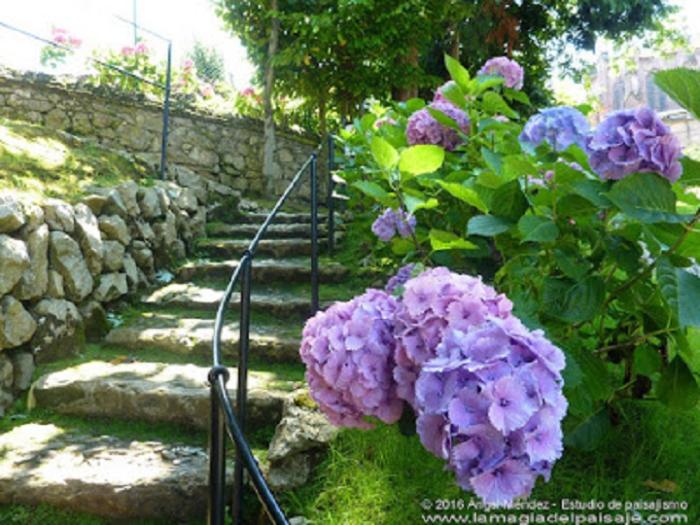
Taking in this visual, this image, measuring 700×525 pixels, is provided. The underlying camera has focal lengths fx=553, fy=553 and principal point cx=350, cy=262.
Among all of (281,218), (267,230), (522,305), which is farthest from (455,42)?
(522,305)

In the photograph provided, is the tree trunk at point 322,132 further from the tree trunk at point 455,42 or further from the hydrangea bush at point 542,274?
the hydrangea bush at point 542,274

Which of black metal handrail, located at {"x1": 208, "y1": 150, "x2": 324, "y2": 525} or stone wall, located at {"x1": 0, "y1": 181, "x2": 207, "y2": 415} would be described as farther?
stone wall, located at {"x1": 0, "y1": 181, "x2": 207, "y2": 415}

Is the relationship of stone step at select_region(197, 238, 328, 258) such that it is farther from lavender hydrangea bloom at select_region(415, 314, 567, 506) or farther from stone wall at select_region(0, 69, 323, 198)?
lavender hydrangea bloom at select_region(415, 314, 567, 506)

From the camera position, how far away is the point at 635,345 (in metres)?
1.39

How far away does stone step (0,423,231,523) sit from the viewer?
196cm

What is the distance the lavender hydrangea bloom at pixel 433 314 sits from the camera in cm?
77

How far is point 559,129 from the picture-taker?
118 centimetres

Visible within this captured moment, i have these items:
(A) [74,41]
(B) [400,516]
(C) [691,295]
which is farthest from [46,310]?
(A) [74,41]

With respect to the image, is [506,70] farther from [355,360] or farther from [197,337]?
[197,337]

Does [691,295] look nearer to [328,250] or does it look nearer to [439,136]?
[439,136]

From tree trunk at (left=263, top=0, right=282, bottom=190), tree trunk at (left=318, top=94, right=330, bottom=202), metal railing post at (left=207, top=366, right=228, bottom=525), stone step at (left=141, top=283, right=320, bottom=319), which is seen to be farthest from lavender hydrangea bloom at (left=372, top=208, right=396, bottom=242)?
tree trunk at (left=318, top=94, right=330, bottom=202)

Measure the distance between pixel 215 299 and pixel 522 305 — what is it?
2.58 metres

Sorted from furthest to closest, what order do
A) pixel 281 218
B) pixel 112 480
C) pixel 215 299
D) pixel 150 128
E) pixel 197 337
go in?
1. pixel 150 128
2. pixel 281 218
3. pixel 215 299
4. pixel 197 337
5. pixel 112 480

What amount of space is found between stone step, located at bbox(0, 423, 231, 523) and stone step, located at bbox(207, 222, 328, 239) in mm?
2283
